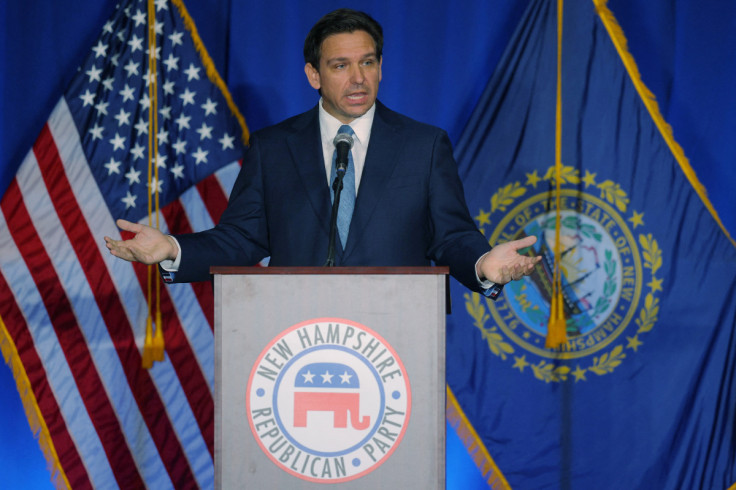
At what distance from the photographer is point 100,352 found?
11.4 feet

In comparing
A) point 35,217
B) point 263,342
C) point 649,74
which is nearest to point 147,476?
point 35,217

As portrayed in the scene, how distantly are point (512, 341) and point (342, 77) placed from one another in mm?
1683

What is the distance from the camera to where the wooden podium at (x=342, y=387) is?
4.73 feet

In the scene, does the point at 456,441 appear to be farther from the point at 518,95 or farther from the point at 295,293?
the point at 295,293

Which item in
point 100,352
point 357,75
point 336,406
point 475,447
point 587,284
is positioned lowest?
point 475,447

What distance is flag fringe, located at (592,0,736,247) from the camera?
3.30 m

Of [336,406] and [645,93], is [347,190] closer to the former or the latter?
[336,406]

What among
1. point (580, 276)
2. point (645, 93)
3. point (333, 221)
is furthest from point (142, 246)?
point (645, 93)

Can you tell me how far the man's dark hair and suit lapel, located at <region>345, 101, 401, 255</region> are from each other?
0.25 metres

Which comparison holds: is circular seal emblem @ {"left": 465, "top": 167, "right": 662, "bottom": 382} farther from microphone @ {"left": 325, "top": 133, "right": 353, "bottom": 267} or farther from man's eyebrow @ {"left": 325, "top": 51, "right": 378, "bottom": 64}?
microphone @ {"left": 325, "top": 133, "right": 353, "bottom": 267}

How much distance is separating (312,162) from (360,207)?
0.67 ft

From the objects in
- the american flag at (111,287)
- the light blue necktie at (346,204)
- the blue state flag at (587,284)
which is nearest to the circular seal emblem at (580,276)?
the blue state flag at (587,284)

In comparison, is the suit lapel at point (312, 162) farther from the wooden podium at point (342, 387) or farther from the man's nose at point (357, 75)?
the wooden podium at point (342, 387)

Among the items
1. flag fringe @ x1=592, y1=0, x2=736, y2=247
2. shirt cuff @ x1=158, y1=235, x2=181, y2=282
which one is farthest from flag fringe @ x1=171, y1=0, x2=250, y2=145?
shirt cuff @ x1=158, y1=235, x2=181, y2=282
